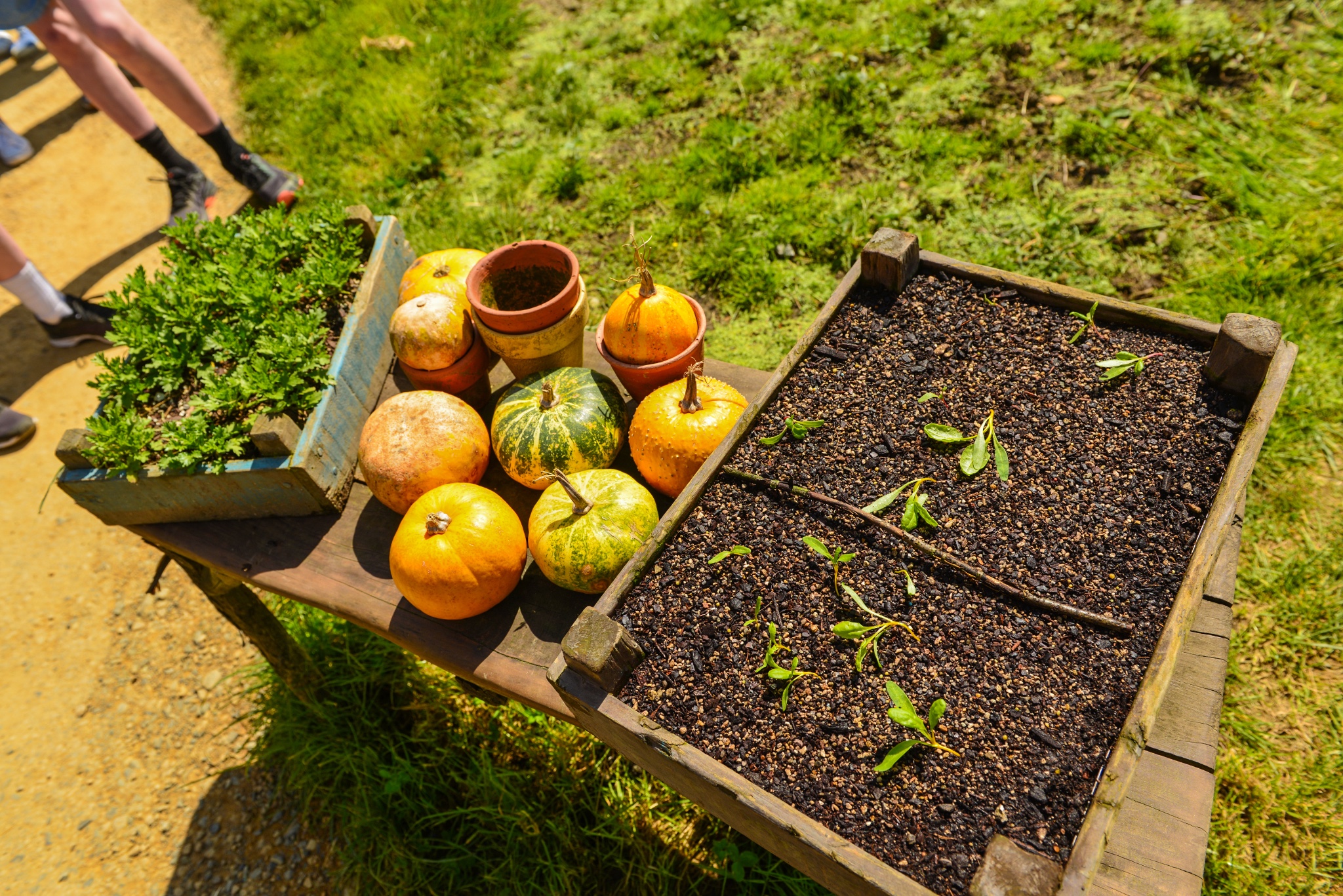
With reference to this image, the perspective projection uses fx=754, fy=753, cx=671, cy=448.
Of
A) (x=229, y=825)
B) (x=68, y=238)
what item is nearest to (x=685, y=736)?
(x=229, y=825)

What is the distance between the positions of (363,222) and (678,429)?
1770 mm

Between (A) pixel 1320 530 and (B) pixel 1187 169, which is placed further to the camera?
(B) pixel 1187 169

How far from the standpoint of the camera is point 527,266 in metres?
2.72

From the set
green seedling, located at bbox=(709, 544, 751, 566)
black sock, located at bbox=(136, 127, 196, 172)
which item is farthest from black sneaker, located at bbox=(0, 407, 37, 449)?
green seedling, located at bbox=(709, 544, 751, 566)

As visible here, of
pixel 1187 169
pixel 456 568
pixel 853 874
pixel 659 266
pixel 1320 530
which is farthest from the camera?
pixel 659 266

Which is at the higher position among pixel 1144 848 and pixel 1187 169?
pixel 1144 848

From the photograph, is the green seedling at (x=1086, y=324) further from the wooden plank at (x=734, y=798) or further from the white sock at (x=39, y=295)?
the white sock at (x=39, y=295)

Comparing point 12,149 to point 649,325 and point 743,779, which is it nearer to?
point 649,325

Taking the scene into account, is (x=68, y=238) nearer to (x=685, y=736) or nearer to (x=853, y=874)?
(x=685, y=736)

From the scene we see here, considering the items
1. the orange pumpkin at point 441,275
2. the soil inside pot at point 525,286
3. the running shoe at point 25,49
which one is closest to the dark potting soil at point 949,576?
the soil inside pot at point 525,286

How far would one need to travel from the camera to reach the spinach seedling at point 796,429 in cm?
231

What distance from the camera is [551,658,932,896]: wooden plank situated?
1.60 meters

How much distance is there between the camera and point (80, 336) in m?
5.66

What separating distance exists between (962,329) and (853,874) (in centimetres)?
168
